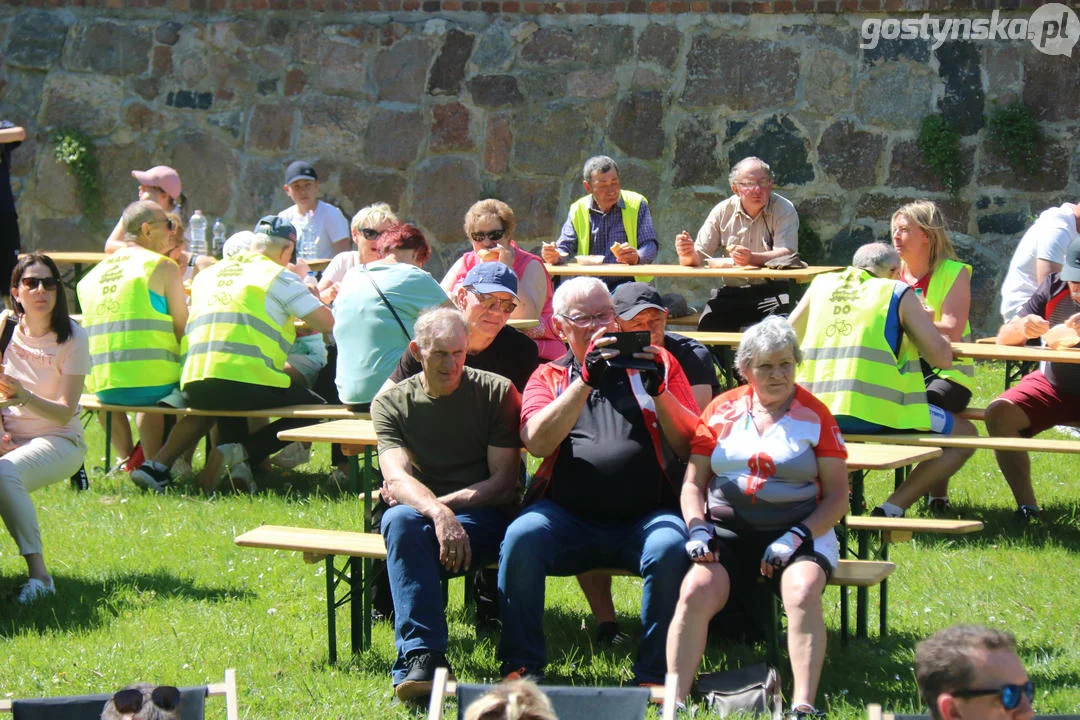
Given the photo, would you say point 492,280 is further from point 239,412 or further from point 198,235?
point 198,235

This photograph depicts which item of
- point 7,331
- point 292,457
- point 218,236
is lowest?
point 292,457

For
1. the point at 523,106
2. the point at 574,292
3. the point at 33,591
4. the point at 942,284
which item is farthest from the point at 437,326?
the point at 523,106

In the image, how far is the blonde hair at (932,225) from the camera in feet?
→ 23.9

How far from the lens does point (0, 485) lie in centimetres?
584

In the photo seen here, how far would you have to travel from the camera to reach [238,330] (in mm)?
7527

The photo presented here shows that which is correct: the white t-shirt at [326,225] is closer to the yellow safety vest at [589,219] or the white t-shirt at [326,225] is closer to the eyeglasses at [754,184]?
the yellow safety vest at [589,219]

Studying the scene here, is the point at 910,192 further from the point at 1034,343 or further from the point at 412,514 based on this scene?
the point at 412,514

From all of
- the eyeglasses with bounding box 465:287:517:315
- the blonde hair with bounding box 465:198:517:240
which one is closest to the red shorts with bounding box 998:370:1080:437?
the blonde hair with bounding box 465:198:517:240

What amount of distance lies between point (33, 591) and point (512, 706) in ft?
11.4

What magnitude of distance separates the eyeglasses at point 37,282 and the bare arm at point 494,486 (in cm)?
228

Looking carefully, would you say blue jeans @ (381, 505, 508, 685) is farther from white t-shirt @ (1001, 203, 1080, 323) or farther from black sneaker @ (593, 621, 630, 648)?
white t-shirt @ (1001, 203, 1080, 323)

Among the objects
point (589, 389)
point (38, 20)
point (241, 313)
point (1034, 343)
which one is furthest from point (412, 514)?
point (38, 20)

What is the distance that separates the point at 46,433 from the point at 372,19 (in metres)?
5.91

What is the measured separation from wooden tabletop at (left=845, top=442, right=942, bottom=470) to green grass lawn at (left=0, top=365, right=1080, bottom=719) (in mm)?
648
